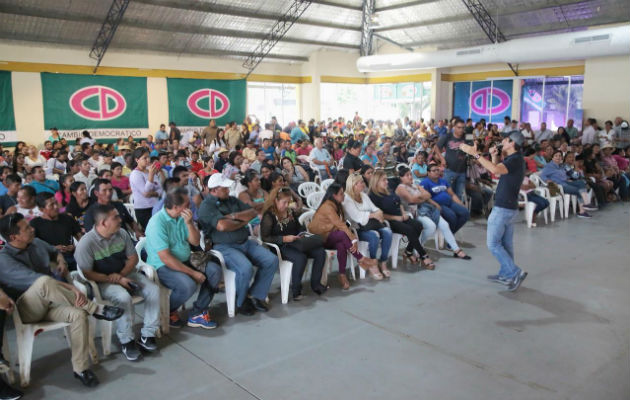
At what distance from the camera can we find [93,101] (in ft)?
42.6

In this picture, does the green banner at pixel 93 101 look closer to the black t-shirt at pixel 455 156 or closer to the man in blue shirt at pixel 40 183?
the man in blue shirt at pixel 40 183

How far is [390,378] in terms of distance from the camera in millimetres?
2879

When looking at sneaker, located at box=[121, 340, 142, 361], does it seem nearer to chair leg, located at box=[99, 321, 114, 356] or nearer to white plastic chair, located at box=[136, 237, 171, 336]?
chair leg, located at box=[99, 321, 114, 356]

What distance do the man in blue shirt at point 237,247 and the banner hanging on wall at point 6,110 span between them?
1021cm

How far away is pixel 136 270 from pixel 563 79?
47.6 feet

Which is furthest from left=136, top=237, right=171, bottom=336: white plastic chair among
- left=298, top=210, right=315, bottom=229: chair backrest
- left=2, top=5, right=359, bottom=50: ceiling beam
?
left=2, top=5, right=359, bottom=50: ceiling beam

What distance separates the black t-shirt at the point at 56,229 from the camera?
382 cm

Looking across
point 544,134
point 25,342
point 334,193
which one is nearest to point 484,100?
point 544,134

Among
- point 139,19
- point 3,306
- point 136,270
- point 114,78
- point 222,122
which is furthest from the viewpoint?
point 222,122

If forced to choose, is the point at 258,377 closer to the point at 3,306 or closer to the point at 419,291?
the point at 3,306

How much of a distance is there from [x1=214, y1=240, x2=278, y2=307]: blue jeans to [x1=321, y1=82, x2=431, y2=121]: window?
14473 mm

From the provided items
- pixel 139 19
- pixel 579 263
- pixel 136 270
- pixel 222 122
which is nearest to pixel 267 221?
pixel 136 270

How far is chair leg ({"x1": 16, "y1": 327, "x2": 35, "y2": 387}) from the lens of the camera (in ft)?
9.25

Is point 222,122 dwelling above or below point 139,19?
below
